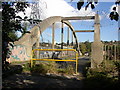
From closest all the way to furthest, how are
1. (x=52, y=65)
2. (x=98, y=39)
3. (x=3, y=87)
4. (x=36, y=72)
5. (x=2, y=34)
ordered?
(x=2, y=34) → (x=3, y=87) → (x=36, y=72) → (x=52, y=65) → (x=98, y=39)

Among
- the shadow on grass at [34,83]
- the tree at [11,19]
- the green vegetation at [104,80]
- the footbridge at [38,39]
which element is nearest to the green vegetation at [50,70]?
the shadow on grass at [34,83]

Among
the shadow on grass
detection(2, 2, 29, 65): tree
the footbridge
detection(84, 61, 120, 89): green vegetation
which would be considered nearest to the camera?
detection(2, 2, 29, 65): tree

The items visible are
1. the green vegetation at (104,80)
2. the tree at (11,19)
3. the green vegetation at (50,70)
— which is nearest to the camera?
the tree at (11,19)

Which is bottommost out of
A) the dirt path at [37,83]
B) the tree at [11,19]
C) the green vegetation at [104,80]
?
the dirt path at [37,83]

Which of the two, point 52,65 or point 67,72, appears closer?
point 67,72

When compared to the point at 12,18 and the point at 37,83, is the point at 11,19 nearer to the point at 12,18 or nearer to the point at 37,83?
the point at 12,18

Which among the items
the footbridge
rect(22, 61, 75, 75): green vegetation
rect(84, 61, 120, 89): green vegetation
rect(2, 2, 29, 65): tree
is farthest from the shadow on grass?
rect(2, 2, 29, 65): tree

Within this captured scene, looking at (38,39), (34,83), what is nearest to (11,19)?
(34,83)

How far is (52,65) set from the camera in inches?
345

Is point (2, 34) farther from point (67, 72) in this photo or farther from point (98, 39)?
point (98, 39)

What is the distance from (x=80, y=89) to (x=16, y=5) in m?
2.91

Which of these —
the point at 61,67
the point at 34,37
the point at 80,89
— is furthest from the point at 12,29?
the point at 34,37

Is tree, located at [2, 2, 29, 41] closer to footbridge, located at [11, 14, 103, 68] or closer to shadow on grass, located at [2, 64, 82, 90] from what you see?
footbridge, located at [11, 14, 103, 68]

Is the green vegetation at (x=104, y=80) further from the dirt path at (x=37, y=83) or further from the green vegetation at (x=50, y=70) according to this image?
the green vegetation at (x=50, y=70)
